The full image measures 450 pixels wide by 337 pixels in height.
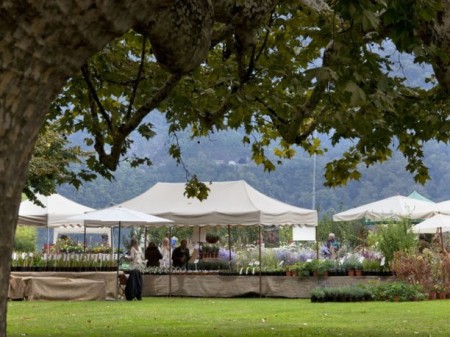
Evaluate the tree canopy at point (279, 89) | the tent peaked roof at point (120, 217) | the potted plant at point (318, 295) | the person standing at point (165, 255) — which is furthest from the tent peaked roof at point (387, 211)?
the tree canopy at point (279, 89)

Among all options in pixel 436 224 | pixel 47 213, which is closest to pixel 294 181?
pixel 47 213

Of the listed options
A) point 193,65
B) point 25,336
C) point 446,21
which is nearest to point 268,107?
point 446,21

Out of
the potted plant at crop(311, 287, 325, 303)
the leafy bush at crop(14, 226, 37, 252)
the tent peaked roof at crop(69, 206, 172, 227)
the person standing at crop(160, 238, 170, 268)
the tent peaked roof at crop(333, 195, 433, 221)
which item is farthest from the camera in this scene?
the leafy bush at crop(14, 226, 37, 252)

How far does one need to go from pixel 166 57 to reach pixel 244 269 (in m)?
19.9

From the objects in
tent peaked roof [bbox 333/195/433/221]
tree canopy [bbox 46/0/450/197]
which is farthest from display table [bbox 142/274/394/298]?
tree canopy [bbox 46/0/450/197]

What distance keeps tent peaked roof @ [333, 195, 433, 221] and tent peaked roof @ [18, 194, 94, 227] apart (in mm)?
8071

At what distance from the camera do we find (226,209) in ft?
79.7

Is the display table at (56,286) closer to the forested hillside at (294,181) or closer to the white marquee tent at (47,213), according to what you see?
the white marquee tent at (47,213)

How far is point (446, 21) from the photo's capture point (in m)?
8.20

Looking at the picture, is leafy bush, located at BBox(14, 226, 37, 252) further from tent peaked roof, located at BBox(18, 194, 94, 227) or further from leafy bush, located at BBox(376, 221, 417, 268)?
leafy bush, located at BBox(376, 221, 417, 268)

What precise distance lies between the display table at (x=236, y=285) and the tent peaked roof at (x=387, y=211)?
4839 millimetres

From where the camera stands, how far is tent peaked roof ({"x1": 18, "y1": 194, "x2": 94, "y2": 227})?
28.5 meters

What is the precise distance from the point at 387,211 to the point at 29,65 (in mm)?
27274

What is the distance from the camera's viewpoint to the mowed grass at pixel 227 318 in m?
13.3
